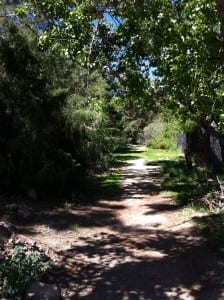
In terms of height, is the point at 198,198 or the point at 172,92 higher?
the point at 172,92

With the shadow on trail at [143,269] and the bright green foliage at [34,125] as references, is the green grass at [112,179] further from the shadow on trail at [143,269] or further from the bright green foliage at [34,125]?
the shadow on trail at [143,269]

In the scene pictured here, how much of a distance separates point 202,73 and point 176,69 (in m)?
0.71

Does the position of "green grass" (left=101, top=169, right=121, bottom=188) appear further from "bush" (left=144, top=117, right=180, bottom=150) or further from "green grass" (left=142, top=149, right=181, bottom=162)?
"bush" (left=144, top=117, right=180, bottom=150)

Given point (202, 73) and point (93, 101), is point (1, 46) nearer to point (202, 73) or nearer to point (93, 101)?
point (93, 101)

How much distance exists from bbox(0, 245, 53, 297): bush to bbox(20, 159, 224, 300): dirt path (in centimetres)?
51

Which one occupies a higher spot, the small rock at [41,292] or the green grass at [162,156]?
the green grass at [162,156]

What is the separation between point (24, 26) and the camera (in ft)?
45.9

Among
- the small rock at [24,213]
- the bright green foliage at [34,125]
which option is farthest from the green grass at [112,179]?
the small rock at [24,213]

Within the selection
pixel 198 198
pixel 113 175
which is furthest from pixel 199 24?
pixel 113 175

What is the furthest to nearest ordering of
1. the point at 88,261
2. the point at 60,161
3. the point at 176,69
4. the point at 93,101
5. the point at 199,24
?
the point at 93,101, the point at 60,161, the point at 176,69, the point at 199,24, the point at 88,261

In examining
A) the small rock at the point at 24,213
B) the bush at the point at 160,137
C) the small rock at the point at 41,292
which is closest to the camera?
the small rock at the point at 41,292

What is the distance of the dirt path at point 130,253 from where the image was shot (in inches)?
247

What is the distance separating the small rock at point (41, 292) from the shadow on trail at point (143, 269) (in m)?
0.31

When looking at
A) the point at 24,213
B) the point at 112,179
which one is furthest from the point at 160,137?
the point at 24,213
